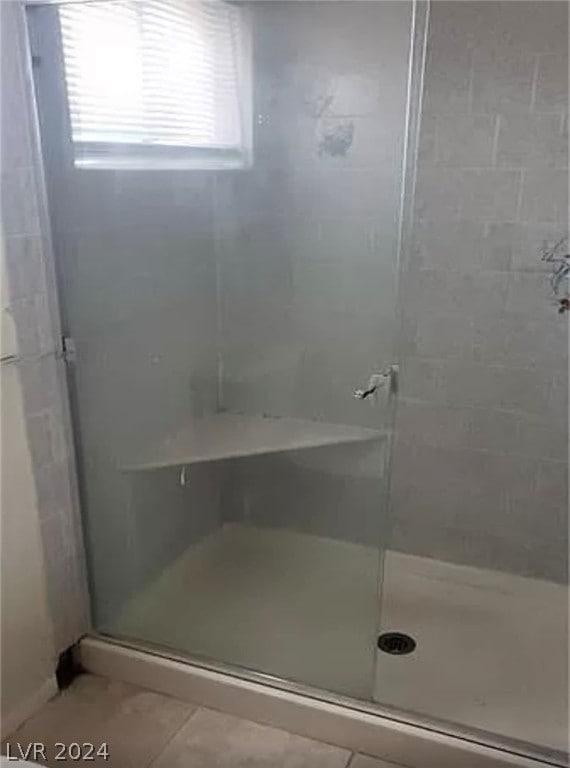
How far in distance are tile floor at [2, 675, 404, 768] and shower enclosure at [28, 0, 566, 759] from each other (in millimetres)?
139

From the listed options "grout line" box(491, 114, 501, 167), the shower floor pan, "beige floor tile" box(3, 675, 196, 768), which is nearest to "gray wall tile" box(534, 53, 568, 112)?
"grout line" box(491, 114, 501, 167)

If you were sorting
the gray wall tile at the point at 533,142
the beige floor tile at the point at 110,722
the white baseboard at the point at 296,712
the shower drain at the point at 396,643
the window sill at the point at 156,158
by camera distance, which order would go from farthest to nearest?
the shower drain at the point at 396,643, the gray wall tile at the point at 533,142, the window sill at the point at 156,158, the beige floor tile at the point at 110,722, the white baseboard at the point at 296,712

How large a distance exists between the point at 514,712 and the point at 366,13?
6.26ft

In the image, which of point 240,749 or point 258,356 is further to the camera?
point 258,356

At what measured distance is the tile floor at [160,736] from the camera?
1.78m

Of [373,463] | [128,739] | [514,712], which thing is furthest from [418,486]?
[128,739]

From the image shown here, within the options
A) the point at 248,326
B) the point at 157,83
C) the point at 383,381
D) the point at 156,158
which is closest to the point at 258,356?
the point at 248,326

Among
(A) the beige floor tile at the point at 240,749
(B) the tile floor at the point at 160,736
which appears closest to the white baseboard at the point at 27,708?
(B) the tile floor at the point at 160,736

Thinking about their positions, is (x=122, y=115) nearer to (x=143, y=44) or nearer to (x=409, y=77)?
(x=143, y=44)

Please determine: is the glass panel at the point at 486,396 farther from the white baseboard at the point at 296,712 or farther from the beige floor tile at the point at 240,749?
the beige floor tile at the point at 240,749

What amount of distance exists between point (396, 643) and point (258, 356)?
39.0 inches

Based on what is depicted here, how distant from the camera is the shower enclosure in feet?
6.39

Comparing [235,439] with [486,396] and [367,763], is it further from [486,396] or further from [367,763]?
[367,763]

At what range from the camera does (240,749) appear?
1.82 meters
